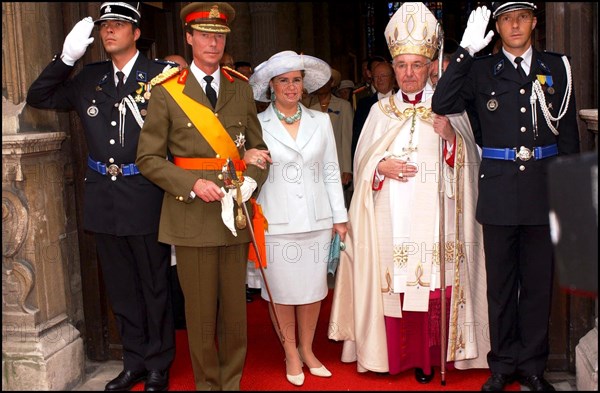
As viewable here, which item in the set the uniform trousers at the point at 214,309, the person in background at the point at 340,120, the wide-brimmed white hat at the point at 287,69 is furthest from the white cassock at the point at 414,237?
the person in background at the point at 340,120

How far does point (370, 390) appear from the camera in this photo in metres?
3.85

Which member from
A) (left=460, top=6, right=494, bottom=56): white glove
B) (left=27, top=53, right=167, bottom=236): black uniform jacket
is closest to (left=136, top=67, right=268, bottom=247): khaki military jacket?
(left=27, top=53, right=167, bottom=236): black uniform jacket

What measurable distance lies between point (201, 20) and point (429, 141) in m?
1.35

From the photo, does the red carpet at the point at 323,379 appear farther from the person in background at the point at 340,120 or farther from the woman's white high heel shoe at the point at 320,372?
the person in background at the point at 340,120

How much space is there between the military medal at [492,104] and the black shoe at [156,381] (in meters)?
2.16

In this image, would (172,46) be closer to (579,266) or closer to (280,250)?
(280,250)

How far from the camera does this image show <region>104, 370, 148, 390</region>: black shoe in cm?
385

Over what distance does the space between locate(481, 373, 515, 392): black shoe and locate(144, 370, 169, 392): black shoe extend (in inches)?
64.9

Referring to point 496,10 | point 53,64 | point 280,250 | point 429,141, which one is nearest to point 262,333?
point 280,250

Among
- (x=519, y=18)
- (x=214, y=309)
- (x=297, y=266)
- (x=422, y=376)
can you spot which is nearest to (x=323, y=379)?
(x=422, y=376)

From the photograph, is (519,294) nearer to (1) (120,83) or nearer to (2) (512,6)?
(2) (512,6)

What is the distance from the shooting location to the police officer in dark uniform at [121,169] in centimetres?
364

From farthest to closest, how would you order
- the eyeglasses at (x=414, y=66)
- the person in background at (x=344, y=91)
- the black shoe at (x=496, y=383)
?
the person in background at (x=344, y=91)
the eyeglasses at (x=414, y=66)
the black shoe at (x=496, y=383)

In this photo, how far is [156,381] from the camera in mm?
3820
